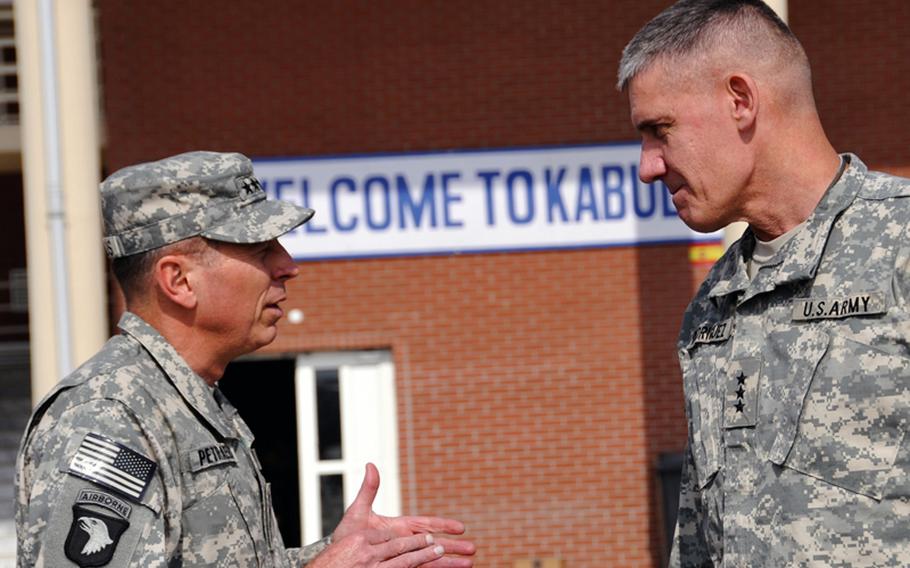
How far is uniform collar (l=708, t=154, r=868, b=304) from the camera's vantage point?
2.52 m

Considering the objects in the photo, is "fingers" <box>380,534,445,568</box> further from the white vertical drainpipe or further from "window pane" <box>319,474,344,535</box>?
"window pane" <box>319,474,344,535</box>

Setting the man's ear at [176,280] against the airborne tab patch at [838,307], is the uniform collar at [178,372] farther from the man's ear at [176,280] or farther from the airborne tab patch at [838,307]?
the airborne tab patch at [838,307]

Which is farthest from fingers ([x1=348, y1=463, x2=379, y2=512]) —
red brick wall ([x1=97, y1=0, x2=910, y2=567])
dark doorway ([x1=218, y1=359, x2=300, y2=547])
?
dark doorway ([x1=218, y1=359, x2=300, y2=547])

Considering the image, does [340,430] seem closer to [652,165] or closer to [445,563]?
[445,563]

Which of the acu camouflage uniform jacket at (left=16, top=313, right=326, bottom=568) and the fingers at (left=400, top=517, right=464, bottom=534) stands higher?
the acu camouflage uniform jacket at (left=16, top=313, right=326, bottom=568)

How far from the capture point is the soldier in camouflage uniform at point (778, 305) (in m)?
2.37

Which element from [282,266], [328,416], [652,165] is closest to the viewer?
[652,165]

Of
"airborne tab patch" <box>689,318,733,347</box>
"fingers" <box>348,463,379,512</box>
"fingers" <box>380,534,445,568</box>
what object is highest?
"airborne tab patch" <box>689,318,733,347</box>

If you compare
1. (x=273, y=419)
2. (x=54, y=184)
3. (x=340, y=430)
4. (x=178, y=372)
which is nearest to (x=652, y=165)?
(x=178, y=372)

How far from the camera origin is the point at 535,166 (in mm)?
8984

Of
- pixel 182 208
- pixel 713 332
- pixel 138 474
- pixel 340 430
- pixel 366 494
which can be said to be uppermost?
pixel 182 208

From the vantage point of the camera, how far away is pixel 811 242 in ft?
8.31

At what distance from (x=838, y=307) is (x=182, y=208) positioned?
4.59 feet

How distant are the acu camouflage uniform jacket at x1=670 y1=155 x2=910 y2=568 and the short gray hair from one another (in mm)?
323
